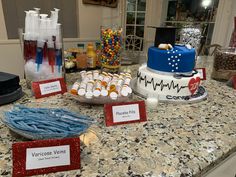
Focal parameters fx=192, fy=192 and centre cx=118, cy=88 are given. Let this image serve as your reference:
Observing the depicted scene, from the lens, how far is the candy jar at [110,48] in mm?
979

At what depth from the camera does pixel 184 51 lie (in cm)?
76

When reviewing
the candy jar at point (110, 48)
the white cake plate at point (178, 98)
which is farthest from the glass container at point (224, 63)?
the candy jar at point (110, 48)

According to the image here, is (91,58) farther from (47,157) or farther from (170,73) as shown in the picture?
(47,157)

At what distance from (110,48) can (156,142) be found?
0.58 meters

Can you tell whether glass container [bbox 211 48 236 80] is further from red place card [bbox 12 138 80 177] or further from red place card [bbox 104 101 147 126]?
red place card [bbox 12 138 80 177]

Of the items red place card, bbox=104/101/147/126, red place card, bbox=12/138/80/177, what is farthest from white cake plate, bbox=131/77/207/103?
red place card, bbox=12/138/80/177

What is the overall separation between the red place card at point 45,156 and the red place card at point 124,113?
192 mm

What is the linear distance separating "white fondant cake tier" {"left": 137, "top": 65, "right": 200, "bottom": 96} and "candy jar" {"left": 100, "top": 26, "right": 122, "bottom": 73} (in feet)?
0.80

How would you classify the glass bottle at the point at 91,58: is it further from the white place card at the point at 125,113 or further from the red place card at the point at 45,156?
the red place card at the point at 45,156

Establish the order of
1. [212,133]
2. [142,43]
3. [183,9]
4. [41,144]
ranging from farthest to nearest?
[142,43]
[183,9]
[212,133]
[41,144]

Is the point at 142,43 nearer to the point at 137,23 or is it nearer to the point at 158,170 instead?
the point at 137,23

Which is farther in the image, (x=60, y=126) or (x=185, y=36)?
(x=185, y=36)

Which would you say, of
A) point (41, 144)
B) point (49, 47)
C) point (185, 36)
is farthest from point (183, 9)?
point (41, 144)

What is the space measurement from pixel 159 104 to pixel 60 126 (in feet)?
1.42
